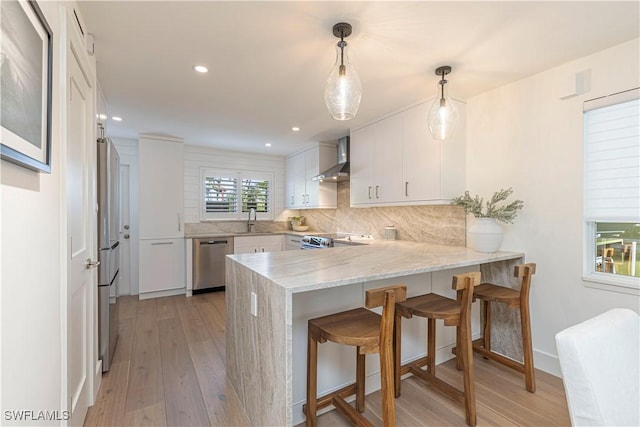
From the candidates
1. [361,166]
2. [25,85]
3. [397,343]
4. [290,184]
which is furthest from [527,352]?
[290,184]

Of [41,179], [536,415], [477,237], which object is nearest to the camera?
[41,179]

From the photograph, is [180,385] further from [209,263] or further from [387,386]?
[209,263]

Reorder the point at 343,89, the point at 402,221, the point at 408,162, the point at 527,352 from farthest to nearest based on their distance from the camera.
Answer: the point at 402,221, the point at 408,162, the point at 527,352, the point at 343,89

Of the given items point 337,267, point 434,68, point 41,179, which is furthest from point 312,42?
point 41,179

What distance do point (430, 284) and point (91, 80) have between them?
2.94 metres

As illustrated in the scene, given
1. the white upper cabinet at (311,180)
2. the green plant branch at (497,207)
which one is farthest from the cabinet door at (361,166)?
the green plant branch at (497,207)

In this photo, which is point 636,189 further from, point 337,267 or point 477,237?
point 337,267

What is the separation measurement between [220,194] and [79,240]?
140 inches

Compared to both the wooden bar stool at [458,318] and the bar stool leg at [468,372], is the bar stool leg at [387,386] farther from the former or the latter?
the bar stool leg at [468,372]

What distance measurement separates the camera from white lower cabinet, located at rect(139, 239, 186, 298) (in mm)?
4246

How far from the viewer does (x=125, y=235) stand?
4.46 meters

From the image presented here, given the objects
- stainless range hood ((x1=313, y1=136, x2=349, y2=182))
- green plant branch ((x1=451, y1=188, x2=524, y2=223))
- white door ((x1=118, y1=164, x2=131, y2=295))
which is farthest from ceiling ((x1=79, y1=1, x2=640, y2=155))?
white door ((x1=118, y1=164, x2=131, y2=295))

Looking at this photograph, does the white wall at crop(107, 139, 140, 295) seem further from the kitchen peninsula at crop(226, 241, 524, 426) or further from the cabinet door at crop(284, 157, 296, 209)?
the kitchen peninsula at crop(226, 241, 524, 426)

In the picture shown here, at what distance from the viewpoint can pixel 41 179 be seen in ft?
3.61
